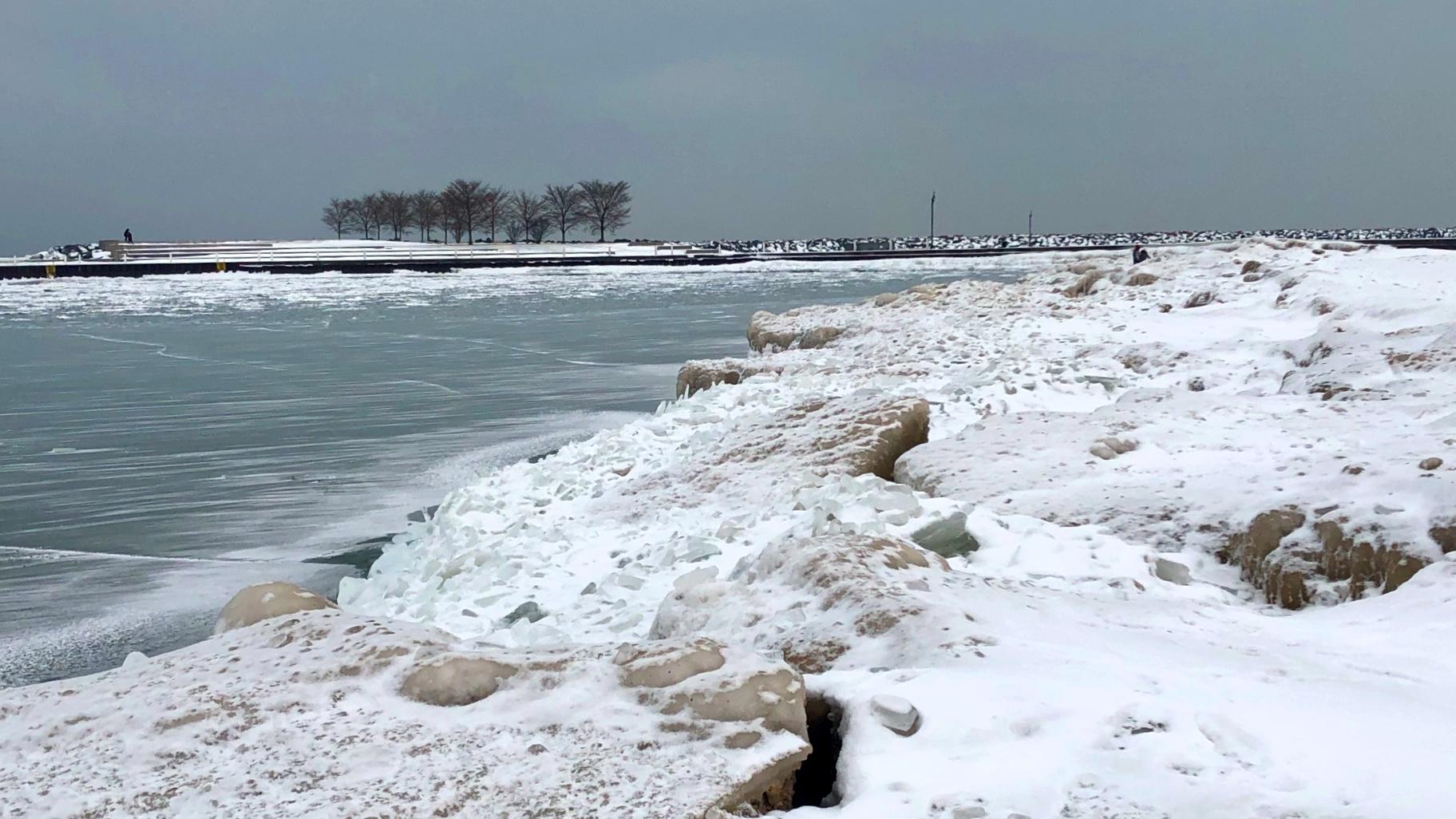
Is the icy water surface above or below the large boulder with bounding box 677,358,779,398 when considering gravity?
below

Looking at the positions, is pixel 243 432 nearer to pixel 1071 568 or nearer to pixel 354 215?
pixel 1071 568

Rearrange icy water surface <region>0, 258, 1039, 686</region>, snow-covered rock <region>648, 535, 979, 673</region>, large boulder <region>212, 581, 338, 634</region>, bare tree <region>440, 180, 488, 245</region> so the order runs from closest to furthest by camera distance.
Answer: snow-covered rock <region>648, 535, 979, 673</region>, large boulder <region>212, 581, 338, 634</region>, icy water surface <region>0, 258, 1039, 686</region>, bare tree <region>440, 180, 488, 245</region>

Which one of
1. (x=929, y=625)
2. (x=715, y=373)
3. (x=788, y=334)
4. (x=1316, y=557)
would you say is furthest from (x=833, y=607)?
(x=788, y=334)

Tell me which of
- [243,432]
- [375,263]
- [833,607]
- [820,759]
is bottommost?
[243,432]

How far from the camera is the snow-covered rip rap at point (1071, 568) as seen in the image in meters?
2.43

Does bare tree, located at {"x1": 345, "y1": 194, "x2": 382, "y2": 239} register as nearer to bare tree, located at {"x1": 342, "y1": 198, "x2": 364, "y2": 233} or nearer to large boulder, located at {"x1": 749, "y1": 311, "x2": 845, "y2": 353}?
bare tree, located at {"x1": 342, "y1": 198, "x2": 364, "y2": 233}

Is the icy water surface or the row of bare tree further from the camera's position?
the row of bare tree

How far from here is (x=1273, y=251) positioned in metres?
19.1

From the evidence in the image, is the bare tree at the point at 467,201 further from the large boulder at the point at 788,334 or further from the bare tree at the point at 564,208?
the large boulder at the point at 788,334

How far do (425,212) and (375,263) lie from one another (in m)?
39.5

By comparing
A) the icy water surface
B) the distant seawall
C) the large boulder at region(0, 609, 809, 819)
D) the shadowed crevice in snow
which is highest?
the distant seawall

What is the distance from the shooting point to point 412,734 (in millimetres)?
2658

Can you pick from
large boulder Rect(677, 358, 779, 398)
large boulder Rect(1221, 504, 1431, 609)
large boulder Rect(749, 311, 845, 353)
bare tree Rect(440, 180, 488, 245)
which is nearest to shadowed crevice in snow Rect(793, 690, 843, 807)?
large boulder Rect(1221, 504, 1431, 609)

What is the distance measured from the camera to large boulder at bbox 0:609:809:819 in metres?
2.39
